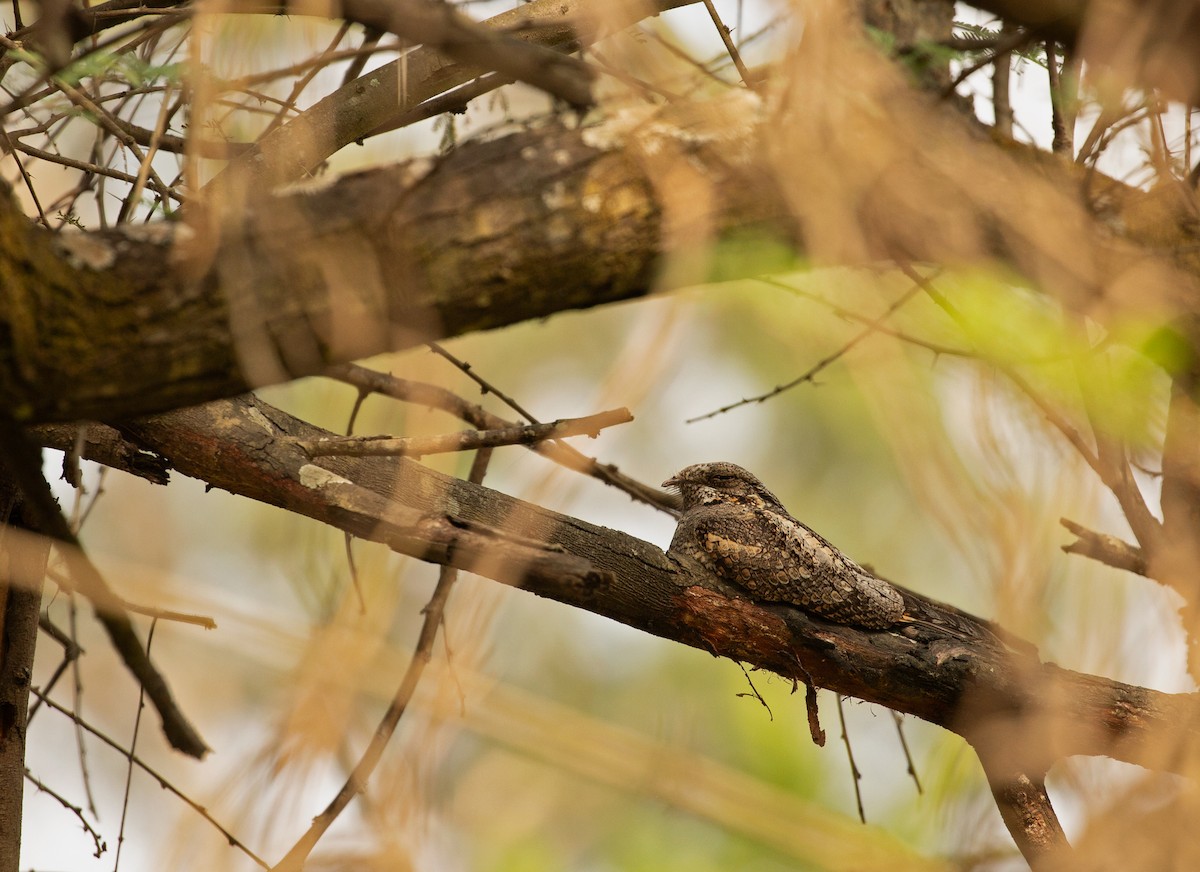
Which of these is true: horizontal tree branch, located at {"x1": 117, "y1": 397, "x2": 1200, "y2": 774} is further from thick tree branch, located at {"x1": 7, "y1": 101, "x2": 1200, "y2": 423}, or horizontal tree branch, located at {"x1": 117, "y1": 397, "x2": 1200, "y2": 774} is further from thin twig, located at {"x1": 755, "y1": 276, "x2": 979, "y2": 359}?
thin twig, located at {"x1": 755, "y1": 276, "x2": 979, "y2": 359}

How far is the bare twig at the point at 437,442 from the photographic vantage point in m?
2.15

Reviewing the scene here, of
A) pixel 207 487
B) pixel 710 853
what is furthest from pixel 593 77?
pixel 710 853

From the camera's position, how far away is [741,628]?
8.84ft

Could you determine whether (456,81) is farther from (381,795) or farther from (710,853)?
(710,853)

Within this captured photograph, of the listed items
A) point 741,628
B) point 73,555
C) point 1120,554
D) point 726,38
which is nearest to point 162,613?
point 73,555

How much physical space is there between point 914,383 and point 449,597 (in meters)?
2.13

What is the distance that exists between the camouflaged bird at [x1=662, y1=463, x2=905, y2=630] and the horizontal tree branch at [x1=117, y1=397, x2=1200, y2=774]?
0.31 feet

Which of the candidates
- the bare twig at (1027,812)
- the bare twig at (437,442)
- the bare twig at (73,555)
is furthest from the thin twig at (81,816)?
the bare twig at (1027,812)

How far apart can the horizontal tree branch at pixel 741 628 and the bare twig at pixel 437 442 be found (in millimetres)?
61

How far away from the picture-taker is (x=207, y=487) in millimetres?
2666

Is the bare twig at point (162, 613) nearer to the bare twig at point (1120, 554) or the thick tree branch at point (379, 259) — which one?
the thick tree branch at point (379, 259)

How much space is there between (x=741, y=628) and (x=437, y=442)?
1.02 metres

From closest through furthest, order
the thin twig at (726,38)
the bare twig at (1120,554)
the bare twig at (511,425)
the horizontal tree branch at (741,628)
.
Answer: the thin twig at (726,38), the horizontal tree branch at (741,628), the bare twig at (1120,554), the bare twig at (511,425)

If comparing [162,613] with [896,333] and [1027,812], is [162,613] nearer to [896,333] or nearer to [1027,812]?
[896,333]
